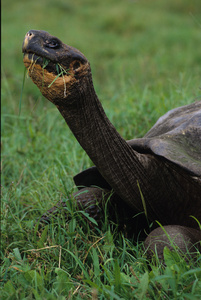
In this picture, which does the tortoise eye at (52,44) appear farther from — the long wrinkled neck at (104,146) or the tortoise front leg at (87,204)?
the tortoise front leg at (87,204)

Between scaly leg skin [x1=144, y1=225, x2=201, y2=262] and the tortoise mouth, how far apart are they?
36.3 inches

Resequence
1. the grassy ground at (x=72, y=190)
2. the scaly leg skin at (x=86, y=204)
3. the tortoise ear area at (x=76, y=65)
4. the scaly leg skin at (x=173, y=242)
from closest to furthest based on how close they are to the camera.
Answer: the grassy ground at (x=72, y=190), the tortoise ear area at (x=76, y=65), the scaly leg skin at (x=173, y=242), the scaly leg skin at (x=86, y=204)

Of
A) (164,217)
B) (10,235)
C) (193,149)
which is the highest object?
(193,149)

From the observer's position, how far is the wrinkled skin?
6.11ft

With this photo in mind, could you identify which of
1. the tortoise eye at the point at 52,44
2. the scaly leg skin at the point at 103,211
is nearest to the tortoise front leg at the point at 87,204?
the scaly leg skin at the point at 103,211

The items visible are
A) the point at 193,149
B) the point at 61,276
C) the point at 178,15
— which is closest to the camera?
the point at 61,276

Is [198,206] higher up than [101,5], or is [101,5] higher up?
[101,5]

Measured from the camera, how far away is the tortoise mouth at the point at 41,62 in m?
1.84

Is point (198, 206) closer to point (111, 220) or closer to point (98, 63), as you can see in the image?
point (111, 220)

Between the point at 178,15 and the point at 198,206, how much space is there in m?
11.4

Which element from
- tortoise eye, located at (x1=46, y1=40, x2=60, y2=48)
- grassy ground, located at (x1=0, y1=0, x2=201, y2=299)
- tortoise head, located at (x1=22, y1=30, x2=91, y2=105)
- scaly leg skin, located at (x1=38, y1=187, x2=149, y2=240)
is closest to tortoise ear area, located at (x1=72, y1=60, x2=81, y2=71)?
tortoise head, located at (x1=22, y1=30, x2=91, y2=105)

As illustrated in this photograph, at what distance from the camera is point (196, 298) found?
1.56 meters

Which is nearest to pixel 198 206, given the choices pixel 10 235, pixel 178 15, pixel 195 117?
pixel 195 117

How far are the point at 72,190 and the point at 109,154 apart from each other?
1.74ft
